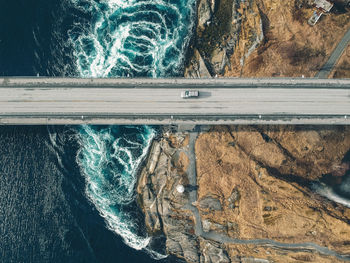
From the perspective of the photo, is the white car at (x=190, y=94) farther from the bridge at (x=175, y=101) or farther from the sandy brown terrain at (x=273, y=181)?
the sandy brown terrain at (x=273, y=181)

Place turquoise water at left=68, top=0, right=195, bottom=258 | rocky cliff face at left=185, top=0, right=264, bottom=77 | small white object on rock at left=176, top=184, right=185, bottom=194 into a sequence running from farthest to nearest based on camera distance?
turquoise water at left=68, top=0, right=195, bottom=258 → rocky cliff face at left=185, top=0, right=264, bottom=77 → small white object on rock at left=176, top=184, right=185, bottom=194

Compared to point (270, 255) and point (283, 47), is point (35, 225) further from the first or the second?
point (283, 47)

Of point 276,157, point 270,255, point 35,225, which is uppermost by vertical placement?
point 276,157

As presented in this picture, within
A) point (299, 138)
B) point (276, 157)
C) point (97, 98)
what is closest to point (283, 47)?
point (299, 138)

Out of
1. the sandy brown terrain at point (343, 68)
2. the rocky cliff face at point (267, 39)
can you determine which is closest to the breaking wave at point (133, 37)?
the rocky cliff face at point (267, 39)

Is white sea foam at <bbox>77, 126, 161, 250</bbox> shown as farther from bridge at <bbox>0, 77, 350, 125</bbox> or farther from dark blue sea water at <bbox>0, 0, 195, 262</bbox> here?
bridge at <bbox>0, 77, 350, 125</bbox>

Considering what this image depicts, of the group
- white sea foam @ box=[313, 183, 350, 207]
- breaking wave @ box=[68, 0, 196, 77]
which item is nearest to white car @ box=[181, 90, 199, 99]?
breaking wave @ box=[68, 0, 196, 77]
